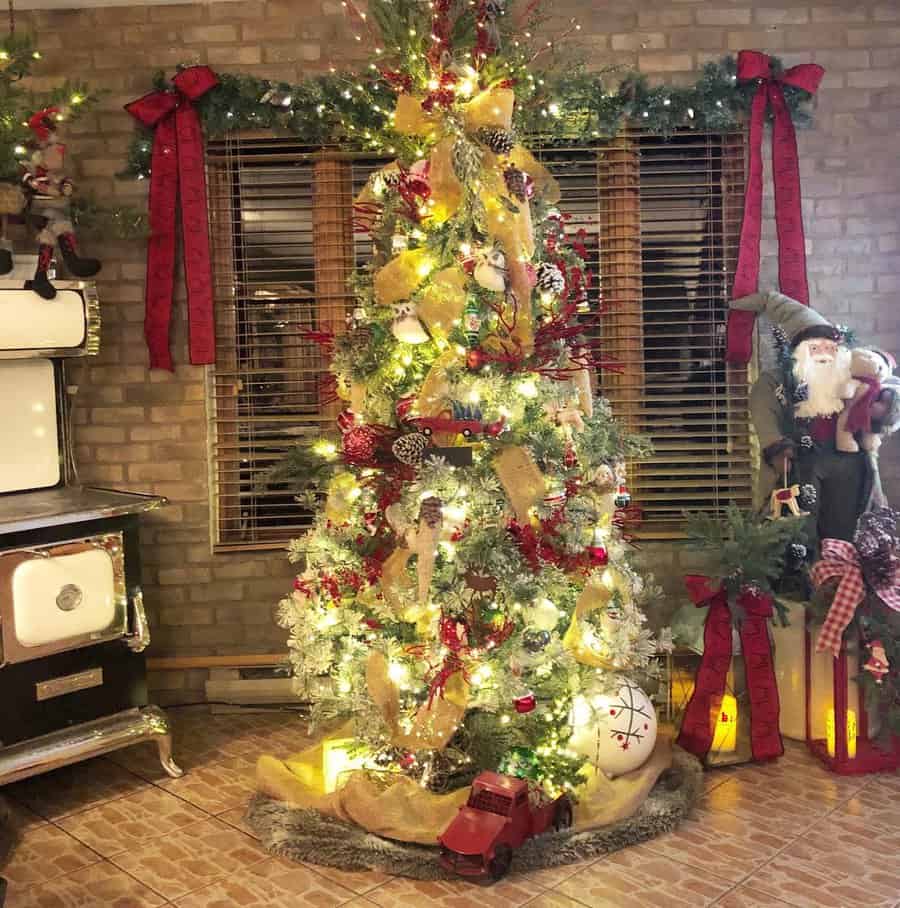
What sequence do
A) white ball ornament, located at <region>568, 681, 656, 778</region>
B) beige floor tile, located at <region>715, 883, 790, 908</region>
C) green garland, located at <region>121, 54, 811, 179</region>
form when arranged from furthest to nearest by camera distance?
green garland, located at <region>121, 54, 811, 179</region>, white ball ornament, located at <region>568, 681, 656, 778</region>, beige floor tile, located at <region>715, 883, 790, 908</region>

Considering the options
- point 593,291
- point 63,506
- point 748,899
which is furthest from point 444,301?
point 748,899

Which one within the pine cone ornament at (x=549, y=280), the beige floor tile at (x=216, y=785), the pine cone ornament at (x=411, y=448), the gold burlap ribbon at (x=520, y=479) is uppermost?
the pine cone ornament at (x=549, y=280)

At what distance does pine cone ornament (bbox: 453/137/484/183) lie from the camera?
9.22 feet

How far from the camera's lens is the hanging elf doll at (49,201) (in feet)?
10.9

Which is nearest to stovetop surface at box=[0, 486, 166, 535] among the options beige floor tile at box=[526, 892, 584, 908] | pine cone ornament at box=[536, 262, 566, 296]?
pine cone ornament at box=[536, 262, 566, 296]

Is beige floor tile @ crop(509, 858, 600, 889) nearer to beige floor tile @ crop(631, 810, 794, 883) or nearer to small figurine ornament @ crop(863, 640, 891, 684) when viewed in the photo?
beige floor tile @ crop(631, 810, 794, 883)

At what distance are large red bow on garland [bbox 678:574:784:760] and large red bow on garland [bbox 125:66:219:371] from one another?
82.9 inches

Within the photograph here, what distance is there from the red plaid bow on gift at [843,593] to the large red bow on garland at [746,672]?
0.19 metres

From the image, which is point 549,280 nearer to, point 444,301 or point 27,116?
point 444,301

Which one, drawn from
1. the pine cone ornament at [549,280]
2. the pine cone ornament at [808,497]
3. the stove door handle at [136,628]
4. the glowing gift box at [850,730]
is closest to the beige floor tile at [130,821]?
the stove door handle at [136,628]

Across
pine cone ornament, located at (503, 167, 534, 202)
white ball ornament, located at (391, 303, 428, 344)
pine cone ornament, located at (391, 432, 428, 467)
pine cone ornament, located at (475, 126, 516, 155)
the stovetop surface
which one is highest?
pine cone ornament, located at (475, 126, 516, 155)

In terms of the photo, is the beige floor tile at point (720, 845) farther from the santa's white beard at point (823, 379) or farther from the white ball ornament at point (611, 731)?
the santa's white beard at point (823, 379)

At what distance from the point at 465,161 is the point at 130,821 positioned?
2.23 metres

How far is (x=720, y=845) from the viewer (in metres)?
2.81
